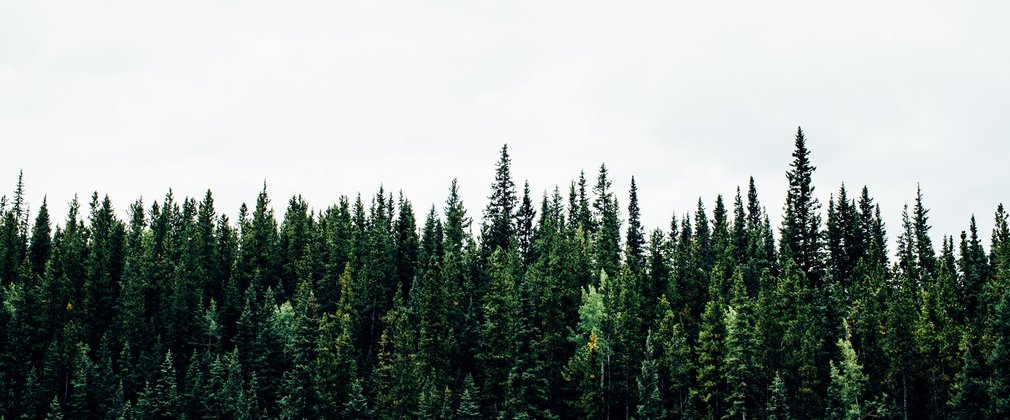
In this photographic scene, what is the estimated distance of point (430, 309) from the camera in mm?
89812

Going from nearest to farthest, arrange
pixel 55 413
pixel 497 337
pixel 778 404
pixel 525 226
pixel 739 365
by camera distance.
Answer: pixel 778 404 < pixel 739 365 < pixel 497 337 < pixel 55 413 < pixel 525 226

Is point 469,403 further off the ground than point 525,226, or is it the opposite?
point 525,226

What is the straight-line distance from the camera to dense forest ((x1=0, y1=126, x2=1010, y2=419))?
79312 millimetres

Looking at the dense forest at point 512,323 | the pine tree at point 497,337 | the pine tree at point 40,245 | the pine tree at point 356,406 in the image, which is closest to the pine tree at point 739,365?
the dense forest at point 512,323

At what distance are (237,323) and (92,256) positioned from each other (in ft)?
104

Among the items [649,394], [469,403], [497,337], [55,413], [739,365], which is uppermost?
[497,337]

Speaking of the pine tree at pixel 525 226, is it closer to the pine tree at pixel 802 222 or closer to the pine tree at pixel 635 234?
the pine tree at pixel 635 234

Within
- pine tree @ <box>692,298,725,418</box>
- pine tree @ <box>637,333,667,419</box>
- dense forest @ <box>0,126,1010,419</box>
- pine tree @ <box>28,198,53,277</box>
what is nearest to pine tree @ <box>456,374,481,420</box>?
dense forest @ <box>0,126,1010,419</box>

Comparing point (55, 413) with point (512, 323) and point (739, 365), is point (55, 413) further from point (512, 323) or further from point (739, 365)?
point (739, 365)

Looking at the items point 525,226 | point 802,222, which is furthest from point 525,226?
point 802,222

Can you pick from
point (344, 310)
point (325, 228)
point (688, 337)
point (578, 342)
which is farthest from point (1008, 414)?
point (325, 228)

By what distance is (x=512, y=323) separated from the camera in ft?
284

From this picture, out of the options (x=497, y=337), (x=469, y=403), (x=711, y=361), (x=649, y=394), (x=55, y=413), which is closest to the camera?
(x=649, y=394)

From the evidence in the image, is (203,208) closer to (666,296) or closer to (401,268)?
(401,268)
